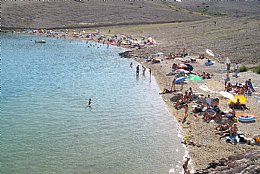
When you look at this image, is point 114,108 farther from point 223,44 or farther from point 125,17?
point 125,17

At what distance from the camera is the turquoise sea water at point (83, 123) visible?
20547 millimetres

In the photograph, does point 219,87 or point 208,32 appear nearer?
point 219,87

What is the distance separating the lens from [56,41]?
7612 cm

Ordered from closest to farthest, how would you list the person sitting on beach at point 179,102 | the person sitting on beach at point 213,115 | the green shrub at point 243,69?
the person sitting on beach at point 213,115 < the person sitting on beach at point 179,102 < the green shrub at point 243,69

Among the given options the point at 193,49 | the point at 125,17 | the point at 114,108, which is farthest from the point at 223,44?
the point at 125,17

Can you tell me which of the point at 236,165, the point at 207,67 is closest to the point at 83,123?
the point at 236,165

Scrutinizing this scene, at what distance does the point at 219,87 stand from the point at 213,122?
6.71 metres

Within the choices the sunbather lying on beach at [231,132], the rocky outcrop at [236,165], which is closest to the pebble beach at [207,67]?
the rocky outcrop at [236,165]

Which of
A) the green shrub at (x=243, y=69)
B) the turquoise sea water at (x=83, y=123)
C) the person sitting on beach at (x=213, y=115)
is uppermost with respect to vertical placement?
the green shrub at (x=243, y=69)

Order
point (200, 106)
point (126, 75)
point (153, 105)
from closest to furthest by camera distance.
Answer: point (200, 106) < point (153, 105) < point (126, 75)

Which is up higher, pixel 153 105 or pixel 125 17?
pixel 125 17

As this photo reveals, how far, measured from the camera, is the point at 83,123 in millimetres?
26891

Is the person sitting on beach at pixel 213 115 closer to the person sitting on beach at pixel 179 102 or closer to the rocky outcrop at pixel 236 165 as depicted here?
the person sitting on beach at pixel 179 102

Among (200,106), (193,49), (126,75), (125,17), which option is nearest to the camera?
(200,106)
